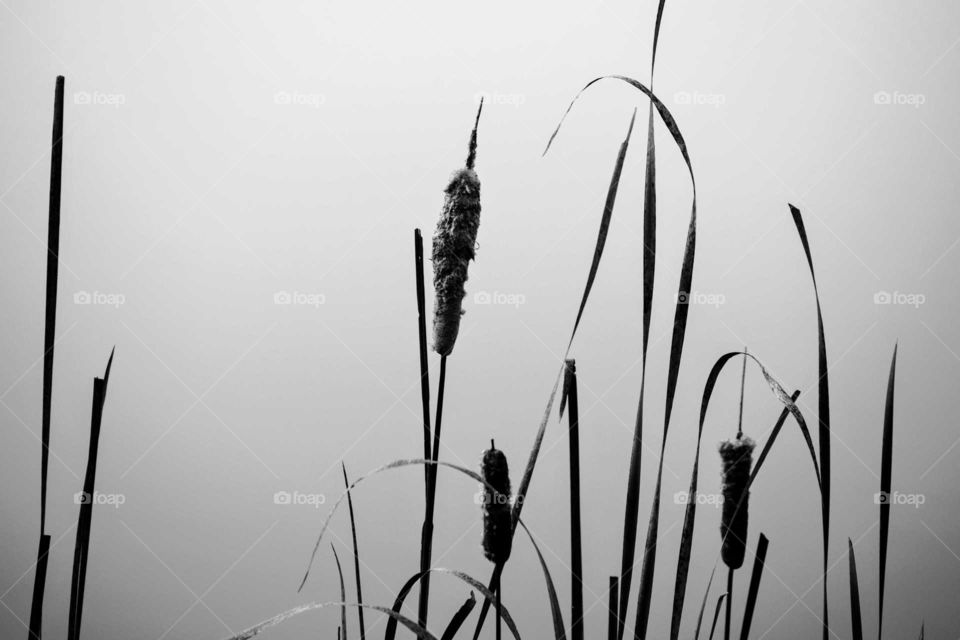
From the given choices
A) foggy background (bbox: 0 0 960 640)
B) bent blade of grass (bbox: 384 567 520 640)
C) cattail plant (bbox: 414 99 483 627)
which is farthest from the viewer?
foggy background (bbox: 0 0 960 640)

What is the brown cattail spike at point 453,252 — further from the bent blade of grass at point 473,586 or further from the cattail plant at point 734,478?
the cattail plant at point 734,478

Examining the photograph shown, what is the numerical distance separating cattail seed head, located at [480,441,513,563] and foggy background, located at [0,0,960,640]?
128cm

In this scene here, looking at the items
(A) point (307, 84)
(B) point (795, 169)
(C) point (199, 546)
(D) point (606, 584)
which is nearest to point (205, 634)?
(C) point (199, 546)

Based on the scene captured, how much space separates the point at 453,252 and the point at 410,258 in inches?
48.6

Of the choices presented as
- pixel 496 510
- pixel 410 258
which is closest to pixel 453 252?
pixel 496 510

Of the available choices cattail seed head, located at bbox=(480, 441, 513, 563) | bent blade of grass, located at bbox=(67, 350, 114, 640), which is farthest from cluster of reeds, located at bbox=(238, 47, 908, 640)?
bent blade of grass, located at bbox=(67, 350, 114, 640)

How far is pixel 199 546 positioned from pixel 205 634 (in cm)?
26

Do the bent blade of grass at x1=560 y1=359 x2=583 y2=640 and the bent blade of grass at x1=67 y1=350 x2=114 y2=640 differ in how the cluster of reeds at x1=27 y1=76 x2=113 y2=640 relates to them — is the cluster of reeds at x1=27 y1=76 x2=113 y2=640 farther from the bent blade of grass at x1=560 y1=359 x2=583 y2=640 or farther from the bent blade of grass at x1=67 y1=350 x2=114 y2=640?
the bent blade of grass at x1=560 y1=359 x2=583 y2=640

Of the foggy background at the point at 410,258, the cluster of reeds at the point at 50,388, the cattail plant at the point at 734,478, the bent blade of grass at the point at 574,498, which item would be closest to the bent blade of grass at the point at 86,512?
the cluster of reeds at the point at 50,388

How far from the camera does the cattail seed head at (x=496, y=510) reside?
0.76 metres

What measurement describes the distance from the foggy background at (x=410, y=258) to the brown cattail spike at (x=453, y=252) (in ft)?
3.87

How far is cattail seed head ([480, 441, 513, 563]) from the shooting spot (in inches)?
29.8

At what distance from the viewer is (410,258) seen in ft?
6.82

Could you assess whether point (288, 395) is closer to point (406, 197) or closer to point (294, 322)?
point (294, 322)
